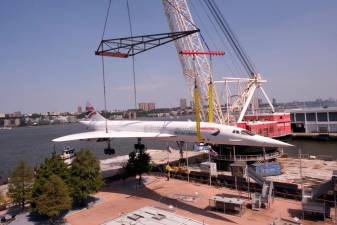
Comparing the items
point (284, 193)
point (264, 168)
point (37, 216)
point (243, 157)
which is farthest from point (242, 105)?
point (37, 216)

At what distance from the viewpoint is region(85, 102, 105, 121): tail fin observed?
62.3 metres

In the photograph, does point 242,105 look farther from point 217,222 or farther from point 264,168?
point 217,222

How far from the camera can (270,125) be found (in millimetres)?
66062

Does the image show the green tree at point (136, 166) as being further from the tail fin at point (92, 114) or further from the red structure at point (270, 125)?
the red structure at point (270, 125)

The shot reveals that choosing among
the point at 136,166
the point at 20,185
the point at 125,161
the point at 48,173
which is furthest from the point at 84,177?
the point at 125,161

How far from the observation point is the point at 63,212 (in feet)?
95.2

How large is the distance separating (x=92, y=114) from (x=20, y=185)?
32.3 m

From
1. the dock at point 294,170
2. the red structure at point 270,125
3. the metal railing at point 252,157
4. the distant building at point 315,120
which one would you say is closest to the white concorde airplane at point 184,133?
the dock at point 294,170

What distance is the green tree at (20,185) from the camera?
103ft

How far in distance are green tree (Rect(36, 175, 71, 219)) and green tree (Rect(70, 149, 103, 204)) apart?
106 inches

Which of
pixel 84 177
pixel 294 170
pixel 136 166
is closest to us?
pixel 84 177

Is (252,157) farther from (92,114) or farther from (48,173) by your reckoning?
(48,173)

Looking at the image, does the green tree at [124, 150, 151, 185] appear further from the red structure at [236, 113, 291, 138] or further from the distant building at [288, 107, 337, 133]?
the distant building at [288, 107, 337, 133]

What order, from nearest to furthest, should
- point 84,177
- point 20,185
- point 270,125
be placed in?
point 84,177
point 20,185
point 270,125
